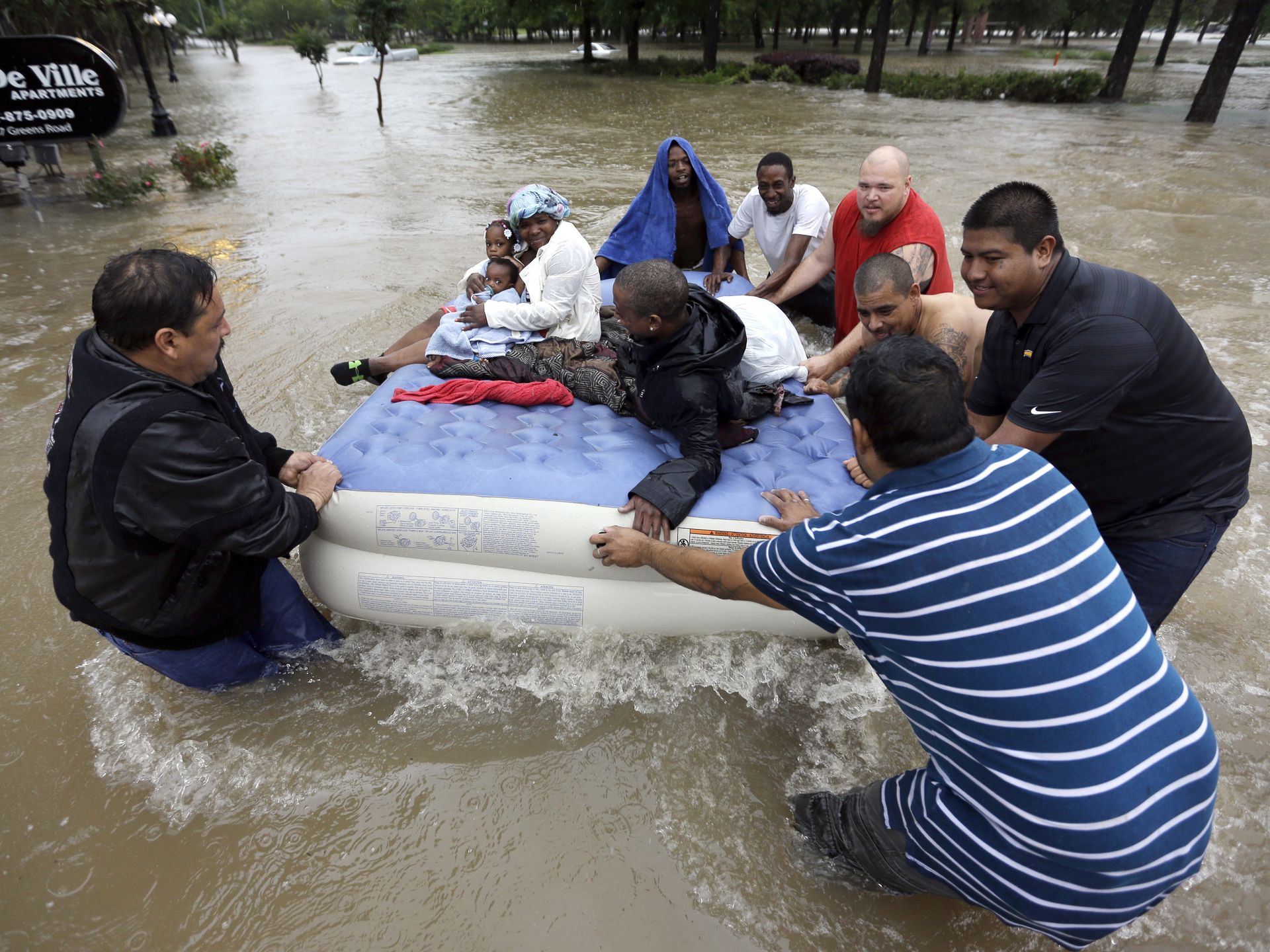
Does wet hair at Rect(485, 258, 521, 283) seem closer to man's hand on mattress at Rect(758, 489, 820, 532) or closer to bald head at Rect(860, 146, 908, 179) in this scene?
bald head at Rect(860, 146, 908, 179)

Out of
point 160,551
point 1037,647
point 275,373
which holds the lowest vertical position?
point 275,373

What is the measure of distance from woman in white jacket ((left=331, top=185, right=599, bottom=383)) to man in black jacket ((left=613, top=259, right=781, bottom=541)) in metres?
0.70

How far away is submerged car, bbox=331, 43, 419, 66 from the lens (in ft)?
111

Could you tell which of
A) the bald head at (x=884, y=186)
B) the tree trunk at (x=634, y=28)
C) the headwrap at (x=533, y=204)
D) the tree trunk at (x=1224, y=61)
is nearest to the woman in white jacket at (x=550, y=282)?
the headwrap at (x=533, y=204)

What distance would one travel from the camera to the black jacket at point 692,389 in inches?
112

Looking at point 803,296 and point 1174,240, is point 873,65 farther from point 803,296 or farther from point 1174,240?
point 803,296

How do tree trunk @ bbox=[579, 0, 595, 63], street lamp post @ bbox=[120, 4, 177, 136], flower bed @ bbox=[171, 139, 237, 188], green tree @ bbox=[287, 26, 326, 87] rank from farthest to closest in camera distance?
tree trunk @ bbox=[579, 0, 595, 63] → green tree @ bbox=[287, 26, 326, 87] → street lamp post @ bbox=[120, 4, 177, 136] → flower bed @ bbox=[171, 139, 237, 188]

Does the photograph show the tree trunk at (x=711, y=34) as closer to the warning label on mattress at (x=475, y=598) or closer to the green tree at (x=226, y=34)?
the warning label on mattress at (x=475, y=598)

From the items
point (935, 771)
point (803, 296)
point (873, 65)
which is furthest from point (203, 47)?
point (935, 771)

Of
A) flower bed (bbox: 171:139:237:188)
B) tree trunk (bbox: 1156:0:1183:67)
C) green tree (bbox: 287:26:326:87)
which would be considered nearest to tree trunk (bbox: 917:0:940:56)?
tree trunk (bbox: 1156:0:1183:67)

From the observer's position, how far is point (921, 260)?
3.89m

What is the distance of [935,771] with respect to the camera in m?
1.72

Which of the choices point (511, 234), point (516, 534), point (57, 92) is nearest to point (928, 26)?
point (57, 92)

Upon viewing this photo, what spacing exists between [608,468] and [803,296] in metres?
3.35
